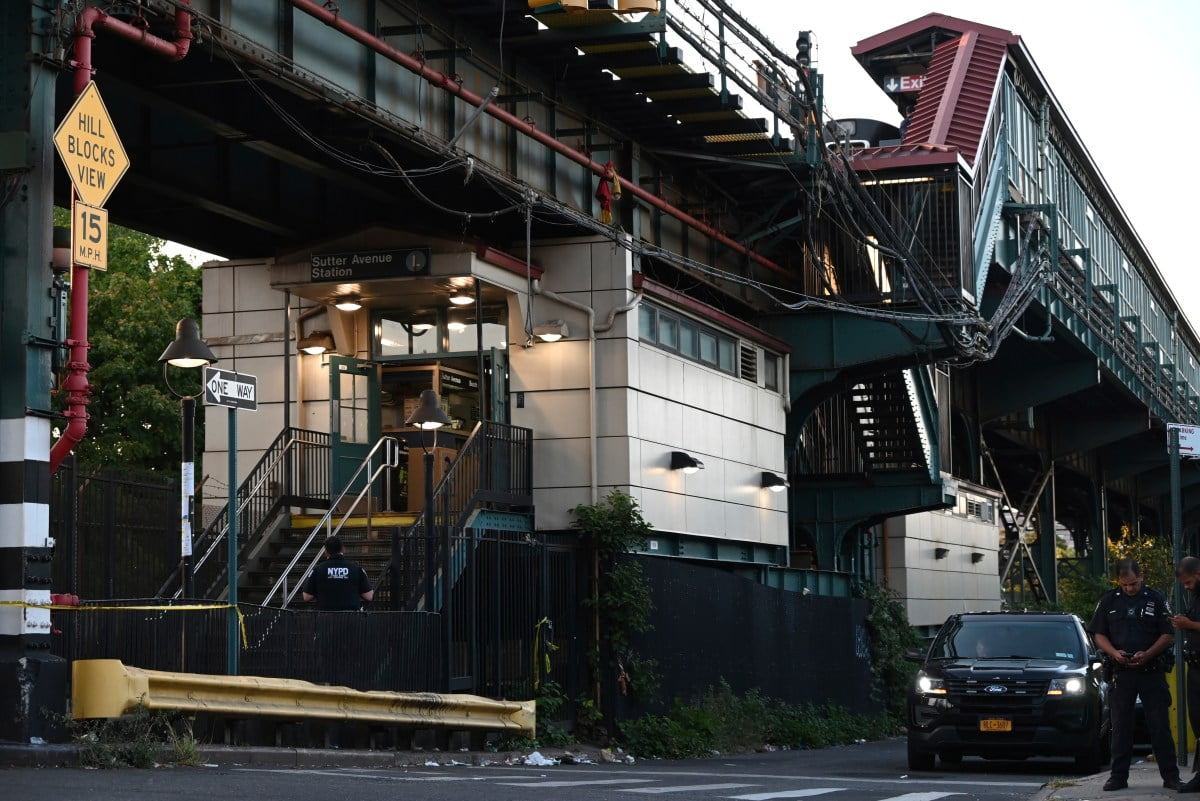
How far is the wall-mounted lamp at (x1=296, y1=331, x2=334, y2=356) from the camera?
2520 centimetres

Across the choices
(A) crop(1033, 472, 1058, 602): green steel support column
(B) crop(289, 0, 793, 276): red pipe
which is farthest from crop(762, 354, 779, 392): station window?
(A) crop(1033, 472, 1058, 602): green steel support column

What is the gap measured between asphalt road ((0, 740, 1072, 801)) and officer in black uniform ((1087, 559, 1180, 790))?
122cm

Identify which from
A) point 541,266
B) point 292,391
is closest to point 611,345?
point 541,266

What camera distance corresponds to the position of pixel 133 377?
142ft

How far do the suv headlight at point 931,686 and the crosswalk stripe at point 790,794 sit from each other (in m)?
3.53

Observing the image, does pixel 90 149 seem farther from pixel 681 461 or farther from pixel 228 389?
pixel 681 461

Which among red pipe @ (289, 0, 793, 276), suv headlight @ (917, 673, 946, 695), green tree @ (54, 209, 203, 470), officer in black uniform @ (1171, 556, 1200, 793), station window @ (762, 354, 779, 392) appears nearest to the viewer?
officer in black uniform @ (1171, 556, 1200, 793)

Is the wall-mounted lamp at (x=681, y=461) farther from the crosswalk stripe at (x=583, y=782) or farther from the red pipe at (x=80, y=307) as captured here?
the red pipe at (x=80, y=307)

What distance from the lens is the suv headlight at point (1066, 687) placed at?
60.2ft

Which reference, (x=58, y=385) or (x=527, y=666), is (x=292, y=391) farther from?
(x=58, y=385)

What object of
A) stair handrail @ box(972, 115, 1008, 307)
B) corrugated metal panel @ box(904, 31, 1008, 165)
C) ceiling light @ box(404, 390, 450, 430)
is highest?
corrugated metal panel @ box(904, 31, 1008, 165)

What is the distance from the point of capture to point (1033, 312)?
3697cm

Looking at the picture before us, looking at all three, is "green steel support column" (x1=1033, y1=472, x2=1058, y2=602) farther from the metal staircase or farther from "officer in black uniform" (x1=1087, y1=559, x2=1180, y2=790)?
"officer in black uniform" (x1=1087, y1=559, x2=1180, y2=790)

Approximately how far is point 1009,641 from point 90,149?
11.2 metres
